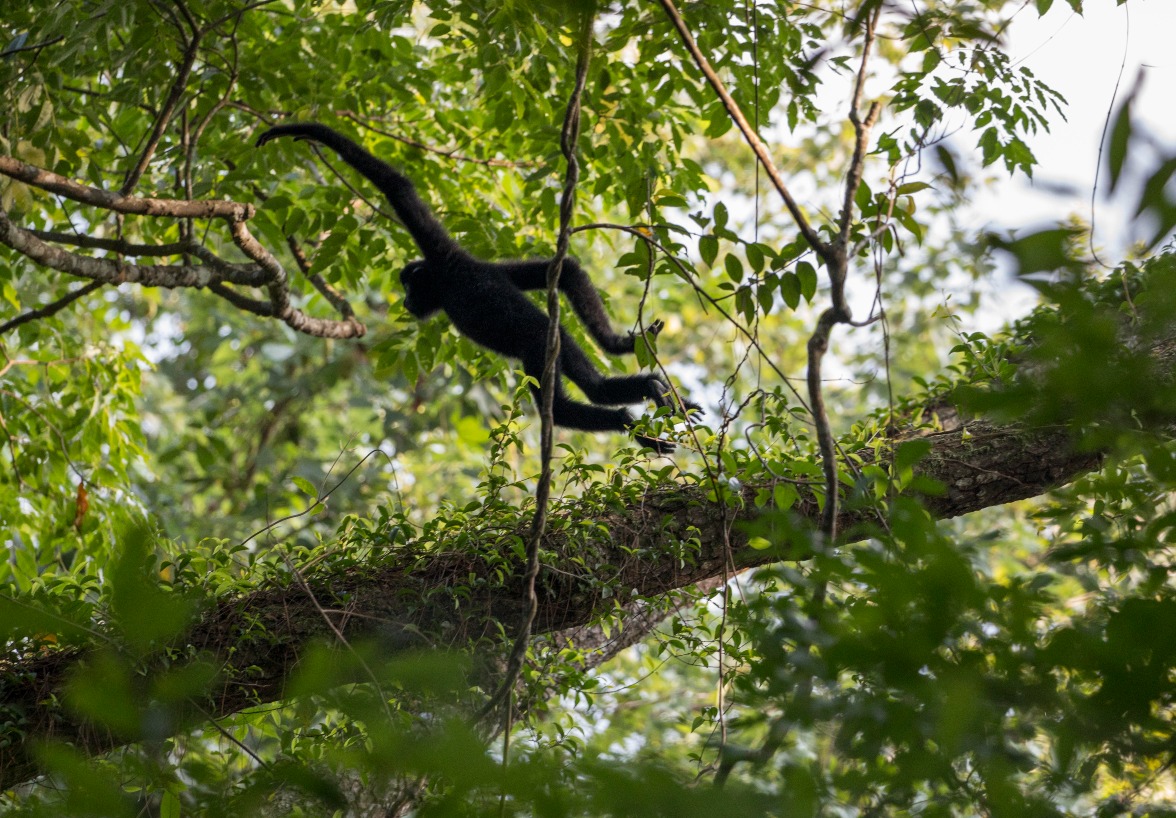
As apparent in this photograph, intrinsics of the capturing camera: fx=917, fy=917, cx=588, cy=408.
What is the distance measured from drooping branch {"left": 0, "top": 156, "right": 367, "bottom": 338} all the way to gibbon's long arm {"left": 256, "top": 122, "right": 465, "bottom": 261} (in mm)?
448

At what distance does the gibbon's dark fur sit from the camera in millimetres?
4422

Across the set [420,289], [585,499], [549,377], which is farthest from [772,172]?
[420,289]

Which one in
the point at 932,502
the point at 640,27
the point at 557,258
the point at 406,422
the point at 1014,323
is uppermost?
the point at 406,422

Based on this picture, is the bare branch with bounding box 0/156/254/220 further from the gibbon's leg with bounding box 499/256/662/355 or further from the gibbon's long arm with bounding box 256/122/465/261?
the gibbon's leg with bounding box 499/256/662/355

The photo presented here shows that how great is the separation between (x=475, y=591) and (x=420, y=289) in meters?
1.89

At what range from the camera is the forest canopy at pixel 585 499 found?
1.19 metres

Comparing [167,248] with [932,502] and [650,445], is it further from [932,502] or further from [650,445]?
[932,502]

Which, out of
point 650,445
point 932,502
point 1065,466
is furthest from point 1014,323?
point 650,445

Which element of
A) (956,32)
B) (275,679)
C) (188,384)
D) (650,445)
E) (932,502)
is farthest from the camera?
(188,384)

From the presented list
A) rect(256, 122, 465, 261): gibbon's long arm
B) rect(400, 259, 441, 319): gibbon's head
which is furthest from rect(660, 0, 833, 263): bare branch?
rect(400, 259, 441, 319): gibbon's head

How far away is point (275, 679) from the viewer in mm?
3123

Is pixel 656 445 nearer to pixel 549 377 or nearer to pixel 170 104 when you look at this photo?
pixel 549 377

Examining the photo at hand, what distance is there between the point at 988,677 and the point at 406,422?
8.76 metres

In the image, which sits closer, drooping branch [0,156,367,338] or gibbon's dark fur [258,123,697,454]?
drooping branch [0,156,367,338]
